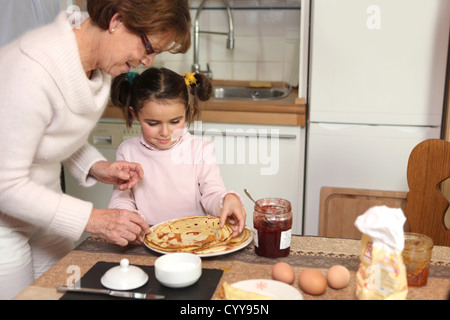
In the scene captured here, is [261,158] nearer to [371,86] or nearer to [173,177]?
[371,86]

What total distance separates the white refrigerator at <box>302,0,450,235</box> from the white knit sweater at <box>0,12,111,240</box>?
1281 mm

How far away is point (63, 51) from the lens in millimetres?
1034

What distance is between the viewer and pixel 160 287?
0.92 metres

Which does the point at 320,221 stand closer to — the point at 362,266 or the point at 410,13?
the point at 410,13

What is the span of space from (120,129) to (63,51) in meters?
1.33

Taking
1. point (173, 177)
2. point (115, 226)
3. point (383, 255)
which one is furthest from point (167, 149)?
point (383, 255)

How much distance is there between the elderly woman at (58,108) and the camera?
98 centimetres

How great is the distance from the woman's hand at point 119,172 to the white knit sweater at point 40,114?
19cm

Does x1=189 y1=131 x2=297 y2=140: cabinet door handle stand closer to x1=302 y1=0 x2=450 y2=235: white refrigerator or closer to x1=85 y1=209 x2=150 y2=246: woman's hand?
x1=302 y1=0 x2=450 y2=235: white refrigerator

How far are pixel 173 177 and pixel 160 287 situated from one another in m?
0.65

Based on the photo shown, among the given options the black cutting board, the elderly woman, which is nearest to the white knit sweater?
the elderly woman

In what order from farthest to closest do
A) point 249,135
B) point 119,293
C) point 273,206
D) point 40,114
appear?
point 249,135 < point 273,206 < point 40,114 < point 119,293

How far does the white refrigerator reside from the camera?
2027 millimetres
